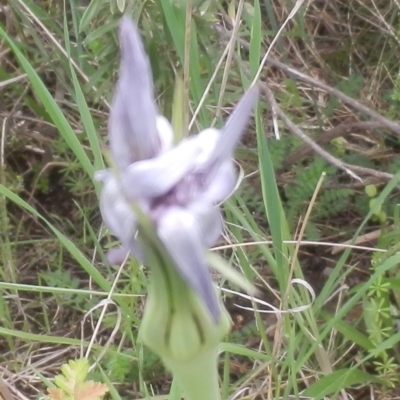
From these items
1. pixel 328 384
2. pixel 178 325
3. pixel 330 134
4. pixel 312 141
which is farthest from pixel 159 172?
pixel 330 134

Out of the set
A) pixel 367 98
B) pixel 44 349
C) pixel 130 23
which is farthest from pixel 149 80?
pixel 367 98

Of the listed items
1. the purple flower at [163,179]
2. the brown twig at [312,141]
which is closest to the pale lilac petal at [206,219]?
the purple flower at [163,179]

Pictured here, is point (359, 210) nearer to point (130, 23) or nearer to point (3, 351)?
point (3, 351)

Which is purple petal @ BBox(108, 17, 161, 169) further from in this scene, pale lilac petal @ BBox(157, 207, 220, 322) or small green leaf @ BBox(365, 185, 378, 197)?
small green leaf @ BBox(365, 185, 378, 197)

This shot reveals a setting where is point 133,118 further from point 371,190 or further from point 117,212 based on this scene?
point 371,190

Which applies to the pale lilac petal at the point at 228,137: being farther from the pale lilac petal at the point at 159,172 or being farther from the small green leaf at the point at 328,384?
the small green leaf at the point at 328,384

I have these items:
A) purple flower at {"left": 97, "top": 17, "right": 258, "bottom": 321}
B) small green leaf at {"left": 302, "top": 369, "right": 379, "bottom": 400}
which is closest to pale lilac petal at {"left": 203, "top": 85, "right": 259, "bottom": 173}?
purple flower at {"left": 97, "top": 17, "right": 258, "bottom": 321}
